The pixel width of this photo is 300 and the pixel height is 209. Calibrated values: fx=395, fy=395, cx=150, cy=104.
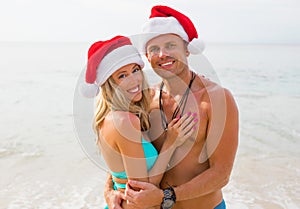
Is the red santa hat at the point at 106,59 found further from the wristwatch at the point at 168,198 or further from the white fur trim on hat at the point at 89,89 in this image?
the wristwatch at the point at 168,198

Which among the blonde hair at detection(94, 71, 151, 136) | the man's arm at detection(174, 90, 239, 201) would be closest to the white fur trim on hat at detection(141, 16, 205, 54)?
the blonde hair at detection(94, 71, 151, 136)

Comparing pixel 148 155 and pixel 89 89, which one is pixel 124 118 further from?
pixel 89 89

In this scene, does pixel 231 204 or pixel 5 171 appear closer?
pixel 231 204

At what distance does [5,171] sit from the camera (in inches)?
264

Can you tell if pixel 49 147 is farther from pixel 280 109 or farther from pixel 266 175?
pixel 280 109

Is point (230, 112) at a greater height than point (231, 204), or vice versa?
point (230, 112)

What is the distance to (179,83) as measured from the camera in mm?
2744

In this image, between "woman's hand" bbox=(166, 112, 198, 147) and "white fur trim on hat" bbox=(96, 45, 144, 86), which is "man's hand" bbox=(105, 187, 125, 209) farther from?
"white fur trim on hat" bbox=(96, 45, 144, 86)

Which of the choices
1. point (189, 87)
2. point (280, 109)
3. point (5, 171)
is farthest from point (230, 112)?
point (280, 109)

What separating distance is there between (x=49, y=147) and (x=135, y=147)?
5998mm

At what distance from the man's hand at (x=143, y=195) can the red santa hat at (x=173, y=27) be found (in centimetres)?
95

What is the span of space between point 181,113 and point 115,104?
49 cm

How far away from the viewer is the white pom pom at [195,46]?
107 inches

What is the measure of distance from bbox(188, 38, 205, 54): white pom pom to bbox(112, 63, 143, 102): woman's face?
43cm
